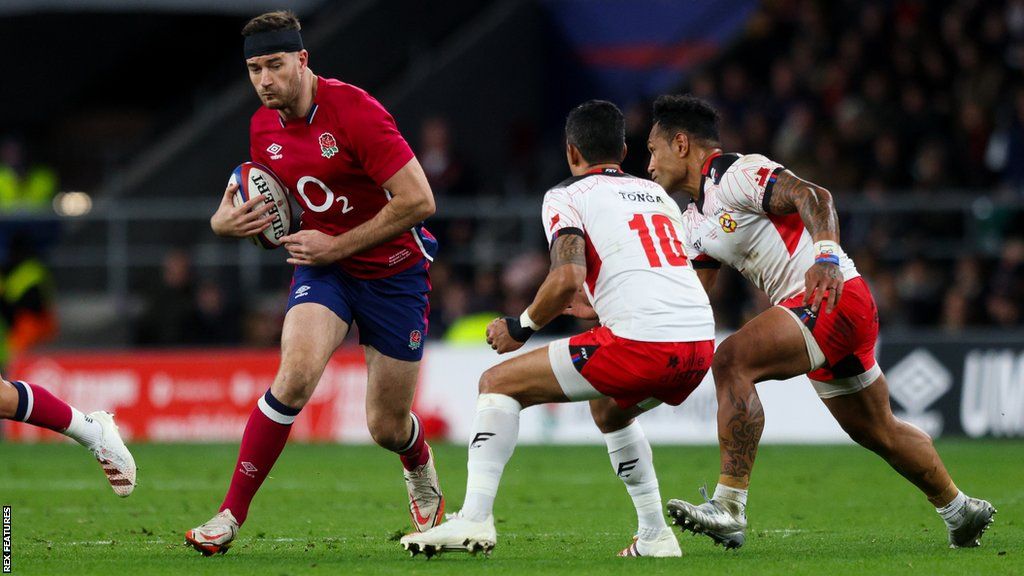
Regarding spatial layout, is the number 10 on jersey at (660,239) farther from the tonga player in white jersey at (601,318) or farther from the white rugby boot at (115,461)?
the white rugby boot at (115,461)

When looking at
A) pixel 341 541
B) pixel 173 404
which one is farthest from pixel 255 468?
pixel 173 404

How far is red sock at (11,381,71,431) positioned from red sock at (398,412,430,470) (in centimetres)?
178

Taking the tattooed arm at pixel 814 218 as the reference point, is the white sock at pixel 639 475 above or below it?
below

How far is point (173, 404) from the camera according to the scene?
675 inches

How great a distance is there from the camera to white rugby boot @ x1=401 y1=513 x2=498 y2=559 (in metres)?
6.80

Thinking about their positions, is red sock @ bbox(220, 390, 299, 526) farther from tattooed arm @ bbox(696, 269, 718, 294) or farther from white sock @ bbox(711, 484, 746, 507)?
tattooed arm @ bbox(696, 269, 718, 294)

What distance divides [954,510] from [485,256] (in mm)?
11299

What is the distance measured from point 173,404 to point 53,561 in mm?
10061

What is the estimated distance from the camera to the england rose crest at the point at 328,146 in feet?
26.0

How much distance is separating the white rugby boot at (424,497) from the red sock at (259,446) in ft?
3.93

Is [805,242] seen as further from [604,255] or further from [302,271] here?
[302,271]

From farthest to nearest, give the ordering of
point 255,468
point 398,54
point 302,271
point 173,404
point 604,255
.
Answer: point 398,54
point 173,404
point 302,271
point 255,468
point 604,255

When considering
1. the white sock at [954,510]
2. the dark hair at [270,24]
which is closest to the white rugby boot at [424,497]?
the dark hair at [270,24]

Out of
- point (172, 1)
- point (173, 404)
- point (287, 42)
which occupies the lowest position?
point (173, 404)
